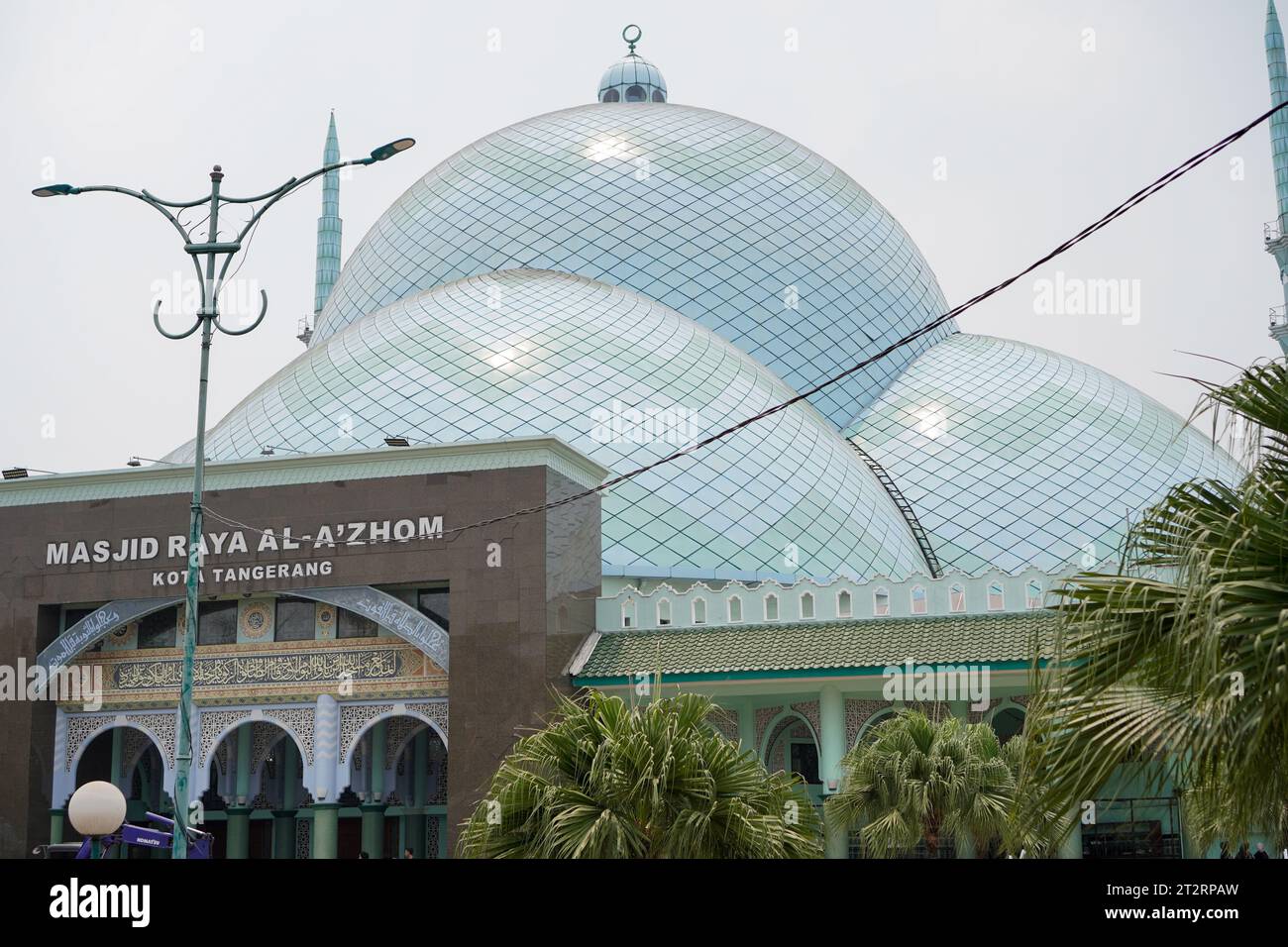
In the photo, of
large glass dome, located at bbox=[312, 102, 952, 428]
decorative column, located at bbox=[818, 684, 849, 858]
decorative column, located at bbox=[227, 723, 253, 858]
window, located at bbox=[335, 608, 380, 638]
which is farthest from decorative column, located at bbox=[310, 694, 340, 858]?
large glass dome, located at bbox=[312, 102, 952, 428]

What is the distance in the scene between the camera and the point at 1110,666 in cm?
923

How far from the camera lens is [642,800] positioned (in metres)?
15.7

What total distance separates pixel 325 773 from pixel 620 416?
36.0 feet

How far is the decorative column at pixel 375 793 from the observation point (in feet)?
94.0

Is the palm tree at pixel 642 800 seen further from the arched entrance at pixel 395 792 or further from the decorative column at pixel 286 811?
the decorative column at pixel 286 811

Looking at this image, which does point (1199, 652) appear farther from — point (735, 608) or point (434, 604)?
point (735, 608)

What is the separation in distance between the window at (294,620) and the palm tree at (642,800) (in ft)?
38.9

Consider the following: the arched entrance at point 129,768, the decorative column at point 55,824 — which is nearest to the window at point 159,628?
the arched entrance at point 129,768

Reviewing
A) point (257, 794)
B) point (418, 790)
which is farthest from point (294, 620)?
point (418, 790)

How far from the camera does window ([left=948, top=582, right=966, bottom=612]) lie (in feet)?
90.1

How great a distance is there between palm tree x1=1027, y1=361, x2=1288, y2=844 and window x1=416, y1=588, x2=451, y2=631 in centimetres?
1811

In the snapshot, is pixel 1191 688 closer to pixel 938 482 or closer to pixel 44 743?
pixel 44 743

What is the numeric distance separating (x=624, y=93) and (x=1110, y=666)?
4935cm

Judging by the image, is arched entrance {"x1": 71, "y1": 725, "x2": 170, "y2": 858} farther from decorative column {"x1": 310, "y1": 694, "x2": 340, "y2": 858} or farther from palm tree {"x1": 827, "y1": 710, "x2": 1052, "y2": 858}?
palm tree {"x1": 827, "y1": 710, "x2": 1052, "y2": 858}
